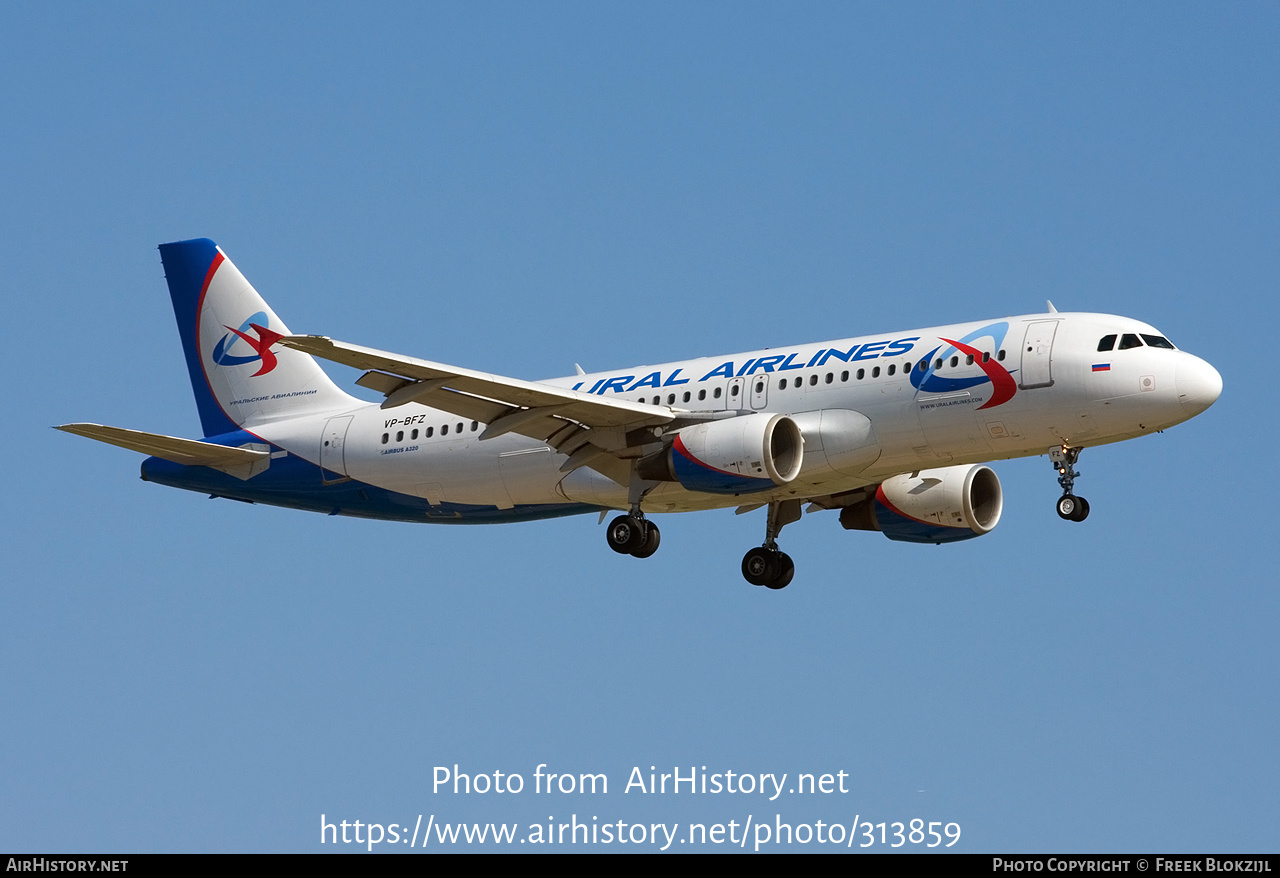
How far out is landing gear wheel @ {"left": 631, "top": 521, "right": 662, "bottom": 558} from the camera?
1510 inches

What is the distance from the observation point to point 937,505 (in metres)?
40.6

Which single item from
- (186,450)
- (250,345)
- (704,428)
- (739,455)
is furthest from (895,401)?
(250,345)

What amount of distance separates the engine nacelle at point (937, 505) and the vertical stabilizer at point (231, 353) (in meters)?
13.3

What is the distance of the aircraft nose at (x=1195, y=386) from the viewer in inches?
1335

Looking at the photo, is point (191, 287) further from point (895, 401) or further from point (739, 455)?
point (895, 401)

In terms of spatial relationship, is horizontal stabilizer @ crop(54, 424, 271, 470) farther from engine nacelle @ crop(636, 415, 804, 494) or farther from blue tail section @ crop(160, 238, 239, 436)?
engine nacelle @ crop(636, 415, 804, 494)

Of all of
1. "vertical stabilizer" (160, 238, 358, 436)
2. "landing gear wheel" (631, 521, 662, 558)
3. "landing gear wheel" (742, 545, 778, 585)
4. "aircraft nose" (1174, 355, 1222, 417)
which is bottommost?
"landing gear wheel" (631, 521, 662, 558)

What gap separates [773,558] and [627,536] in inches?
194

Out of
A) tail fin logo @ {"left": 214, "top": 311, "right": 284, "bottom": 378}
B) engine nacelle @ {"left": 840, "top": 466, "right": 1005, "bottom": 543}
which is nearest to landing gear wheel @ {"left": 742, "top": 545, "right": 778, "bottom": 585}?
engine nacelle @ {"left": 840, "top": 466, "right": 1005, "bottom": 543}

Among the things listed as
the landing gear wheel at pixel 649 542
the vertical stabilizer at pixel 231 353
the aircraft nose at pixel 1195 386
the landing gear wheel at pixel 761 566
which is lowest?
the landing gear wheel at pixel 649 542

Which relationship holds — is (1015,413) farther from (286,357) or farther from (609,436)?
(286,357)

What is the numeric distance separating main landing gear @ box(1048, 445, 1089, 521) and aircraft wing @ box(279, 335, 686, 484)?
782cm

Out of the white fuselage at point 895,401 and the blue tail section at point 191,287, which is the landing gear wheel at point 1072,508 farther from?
the blue tail section at point 191,287

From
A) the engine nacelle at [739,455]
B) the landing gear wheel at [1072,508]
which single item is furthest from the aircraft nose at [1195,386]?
the engine nacelle at [739,455]
